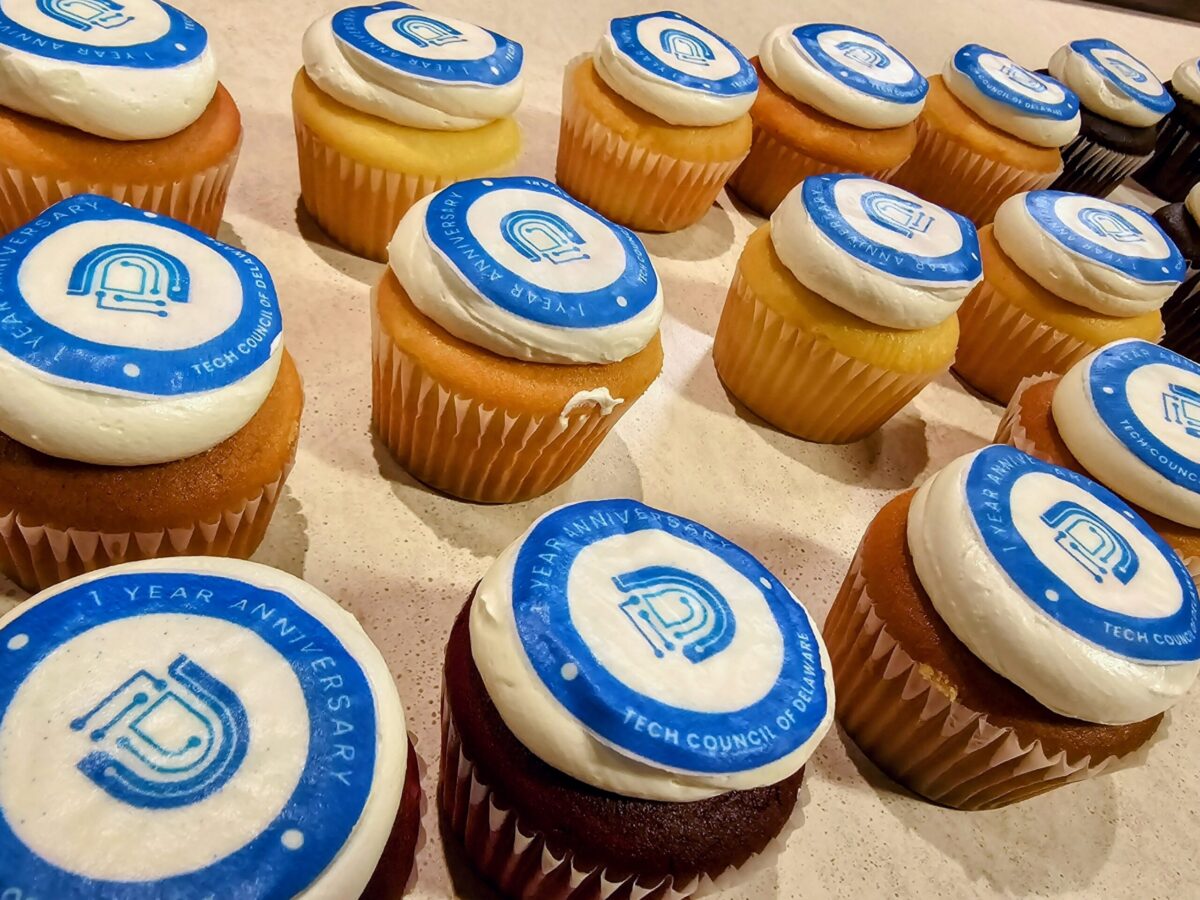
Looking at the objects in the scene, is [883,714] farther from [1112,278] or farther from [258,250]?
[258,250]

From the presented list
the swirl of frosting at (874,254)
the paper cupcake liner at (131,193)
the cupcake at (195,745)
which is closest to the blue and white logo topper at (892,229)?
the swirl of frosting at (874,254)

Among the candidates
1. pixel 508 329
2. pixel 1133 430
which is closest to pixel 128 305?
pixel 508 329

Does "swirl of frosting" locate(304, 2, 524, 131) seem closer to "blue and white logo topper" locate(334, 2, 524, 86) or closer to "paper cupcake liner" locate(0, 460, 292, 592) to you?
"blue and white logo topper" locate(334, 2, 524, 86)

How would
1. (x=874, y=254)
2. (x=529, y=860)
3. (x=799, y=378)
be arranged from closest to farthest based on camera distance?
1. (x=529, y=860)
2. (x=874, y=254)
3. (x=799, y=378)

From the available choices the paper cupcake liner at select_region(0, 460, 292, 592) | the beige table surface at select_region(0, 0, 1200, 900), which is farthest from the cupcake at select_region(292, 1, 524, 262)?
the paper cupcake liner at select_region(0, 460, 292, 592)

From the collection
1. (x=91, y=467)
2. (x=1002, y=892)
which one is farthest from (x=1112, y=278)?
(x=91, y=467)

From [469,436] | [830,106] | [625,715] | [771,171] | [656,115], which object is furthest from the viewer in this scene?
[771,171]

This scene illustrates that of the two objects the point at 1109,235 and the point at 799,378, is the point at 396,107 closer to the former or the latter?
the point at 799,378
